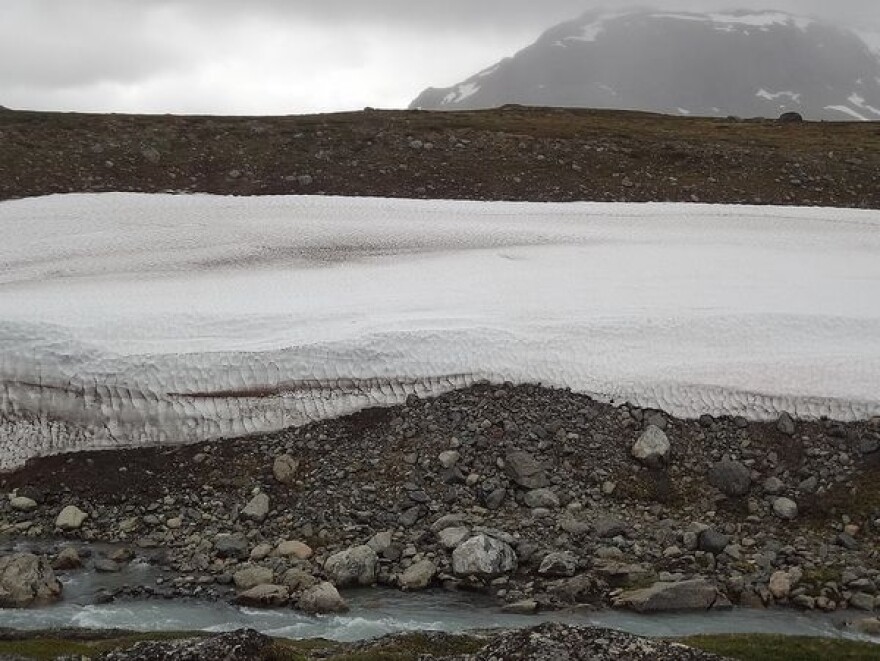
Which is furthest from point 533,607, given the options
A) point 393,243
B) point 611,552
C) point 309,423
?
point 393,243

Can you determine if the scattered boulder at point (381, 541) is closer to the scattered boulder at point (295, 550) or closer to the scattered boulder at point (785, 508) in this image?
the scattered boulder at point (295, 550)

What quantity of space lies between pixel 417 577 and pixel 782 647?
7.40 metres

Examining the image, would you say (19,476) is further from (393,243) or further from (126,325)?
(393,243)

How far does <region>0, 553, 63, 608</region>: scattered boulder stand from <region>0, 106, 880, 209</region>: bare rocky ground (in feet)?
90.7

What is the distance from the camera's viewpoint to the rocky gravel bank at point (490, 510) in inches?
677

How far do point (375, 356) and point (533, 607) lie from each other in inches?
404

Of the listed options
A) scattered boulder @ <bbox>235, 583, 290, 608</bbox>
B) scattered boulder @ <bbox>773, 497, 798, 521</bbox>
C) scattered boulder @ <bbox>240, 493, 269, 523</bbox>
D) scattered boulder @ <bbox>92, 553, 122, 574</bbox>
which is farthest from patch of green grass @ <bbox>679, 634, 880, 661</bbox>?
scattered boulder @ <bbox>92, 553, 122, 574</bbox>

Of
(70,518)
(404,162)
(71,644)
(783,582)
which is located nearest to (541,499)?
(783,582)

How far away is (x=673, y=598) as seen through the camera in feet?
55.0

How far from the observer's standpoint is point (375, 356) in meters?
24.4

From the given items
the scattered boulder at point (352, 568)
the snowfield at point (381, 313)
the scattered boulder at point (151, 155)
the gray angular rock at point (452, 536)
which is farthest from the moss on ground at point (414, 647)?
the scattered boulder at point (151, 155)

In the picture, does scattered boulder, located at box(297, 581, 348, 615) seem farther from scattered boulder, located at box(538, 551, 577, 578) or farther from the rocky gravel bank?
scattered boulder, located at box(538, 551, 577, 578)

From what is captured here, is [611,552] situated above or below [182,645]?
below

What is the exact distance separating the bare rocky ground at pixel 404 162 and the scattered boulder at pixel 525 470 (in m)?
25.7
